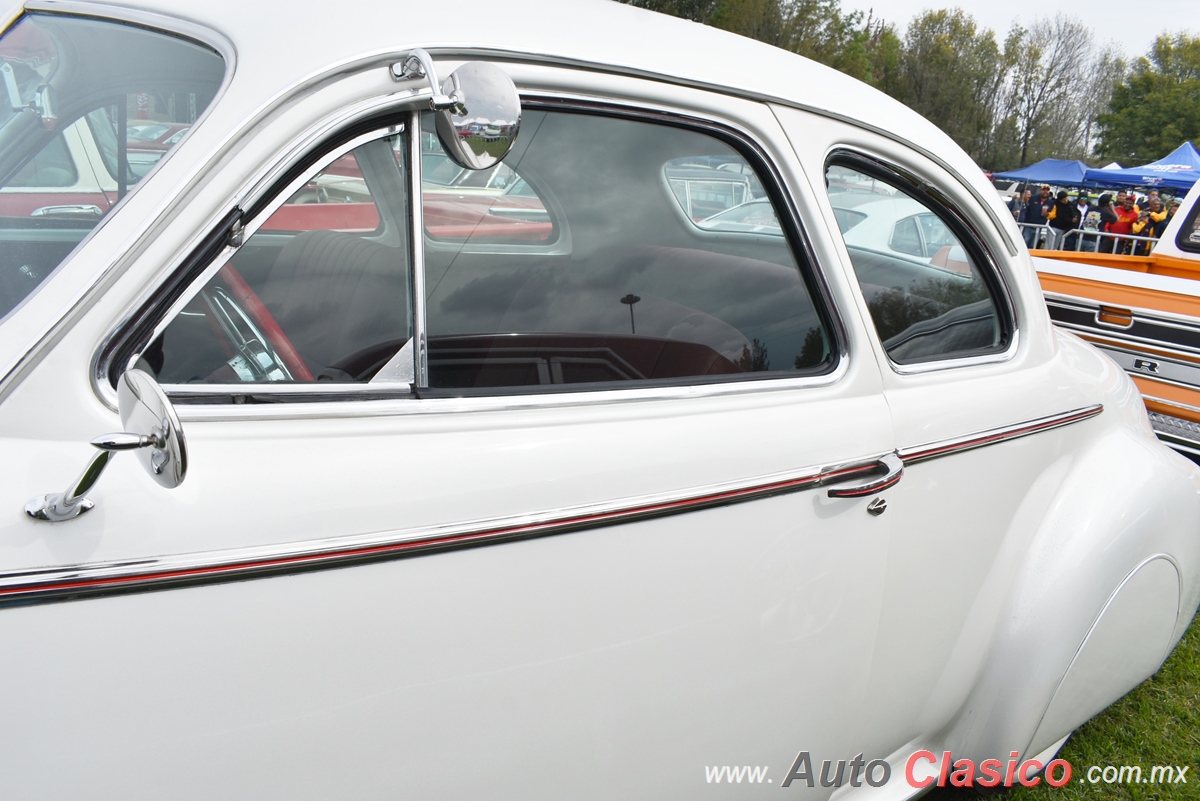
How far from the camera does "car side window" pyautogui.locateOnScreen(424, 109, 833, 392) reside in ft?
4.40

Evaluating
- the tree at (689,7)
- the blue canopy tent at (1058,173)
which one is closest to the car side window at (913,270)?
the blue canopy tent at (1058,173)

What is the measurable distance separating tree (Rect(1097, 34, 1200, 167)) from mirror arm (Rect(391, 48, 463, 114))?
190 feet

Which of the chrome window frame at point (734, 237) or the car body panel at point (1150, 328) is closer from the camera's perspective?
the chrome window frame at point (734, 237)

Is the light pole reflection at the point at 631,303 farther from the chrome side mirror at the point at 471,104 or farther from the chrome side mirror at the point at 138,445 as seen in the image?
the chrome side mirror at the point at 138,445

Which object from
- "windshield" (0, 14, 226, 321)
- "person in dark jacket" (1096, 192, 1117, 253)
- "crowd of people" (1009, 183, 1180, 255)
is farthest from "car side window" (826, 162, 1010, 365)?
"person in dark jacket" (1096, 192, 1117, 253)

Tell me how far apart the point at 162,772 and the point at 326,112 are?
0.85 m

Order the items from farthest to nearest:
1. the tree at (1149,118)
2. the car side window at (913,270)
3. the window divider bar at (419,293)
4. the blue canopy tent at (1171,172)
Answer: the tree at (1149,118) → the blue canopy tent at (1171,172) → the car side window at (913,270) → the window divider bar at (419,293)

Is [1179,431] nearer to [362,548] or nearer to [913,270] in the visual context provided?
[913,270]

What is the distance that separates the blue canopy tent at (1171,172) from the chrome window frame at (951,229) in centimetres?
2473

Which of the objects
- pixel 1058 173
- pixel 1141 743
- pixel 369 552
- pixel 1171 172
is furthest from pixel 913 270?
pixel 1058 173

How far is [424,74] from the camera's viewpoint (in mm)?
1148

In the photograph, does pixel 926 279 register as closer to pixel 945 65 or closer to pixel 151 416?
pixel 151 416

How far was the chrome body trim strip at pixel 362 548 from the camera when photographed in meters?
0.92

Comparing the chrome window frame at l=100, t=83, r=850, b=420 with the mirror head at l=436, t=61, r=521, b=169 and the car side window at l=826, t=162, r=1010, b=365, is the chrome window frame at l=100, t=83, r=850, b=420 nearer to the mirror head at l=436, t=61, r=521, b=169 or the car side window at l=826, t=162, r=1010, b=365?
the mirror head at l=436, t=61, r=521, b=169
